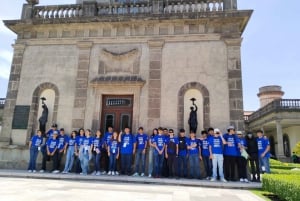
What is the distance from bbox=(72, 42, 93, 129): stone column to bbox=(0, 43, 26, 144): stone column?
2.96 metres

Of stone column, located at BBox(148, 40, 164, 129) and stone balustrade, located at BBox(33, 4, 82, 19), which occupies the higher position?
stone balustrade, located at BBox(33, 4, 82, 19)

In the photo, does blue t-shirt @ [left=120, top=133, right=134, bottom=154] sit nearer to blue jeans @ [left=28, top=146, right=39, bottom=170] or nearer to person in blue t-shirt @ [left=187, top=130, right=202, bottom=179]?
person in blue t-shirt @ [left=187, top=130, right=202, bottom=179]

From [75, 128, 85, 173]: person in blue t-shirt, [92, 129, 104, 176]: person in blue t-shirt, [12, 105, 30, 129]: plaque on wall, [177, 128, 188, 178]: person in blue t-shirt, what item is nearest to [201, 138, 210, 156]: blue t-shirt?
[177, 128, 188, 178]: person in blue t-shirt

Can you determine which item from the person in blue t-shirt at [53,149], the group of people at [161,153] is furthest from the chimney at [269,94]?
the person in blue t-shirt at [53,149]

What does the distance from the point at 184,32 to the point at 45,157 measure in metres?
7.86

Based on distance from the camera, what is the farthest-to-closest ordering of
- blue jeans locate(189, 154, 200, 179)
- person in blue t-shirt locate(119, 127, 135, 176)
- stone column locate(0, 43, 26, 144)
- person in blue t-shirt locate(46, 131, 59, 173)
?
1. stone column locate(0, 43, 26, 144)
2. person in blue t-shirt locate(46, 131, 59, 173)
3. person in blue t-shirt locate(119, 127, 135, 176)
4. blue jeans locate(189, 154, 200, 179)

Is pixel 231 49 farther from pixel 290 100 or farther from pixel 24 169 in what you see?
pixel 290 100

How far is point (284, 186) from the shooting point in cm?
554

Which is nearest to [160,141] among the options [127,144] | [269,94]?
[127,144]

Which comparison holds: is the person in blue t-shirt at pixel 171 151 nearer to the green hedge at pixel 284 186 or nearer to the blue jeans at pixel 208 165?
the blue jeans at pixel 208 165

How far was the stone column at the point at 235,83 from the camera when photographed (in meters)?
10.2

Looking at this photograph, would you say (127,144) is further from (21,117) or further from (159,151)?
(21,117)

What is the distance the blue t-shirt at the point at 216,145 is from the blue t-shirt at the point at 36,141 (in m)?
6.64

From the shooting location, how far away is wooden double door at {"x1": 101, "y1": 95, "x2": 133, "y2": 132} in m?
11.1
